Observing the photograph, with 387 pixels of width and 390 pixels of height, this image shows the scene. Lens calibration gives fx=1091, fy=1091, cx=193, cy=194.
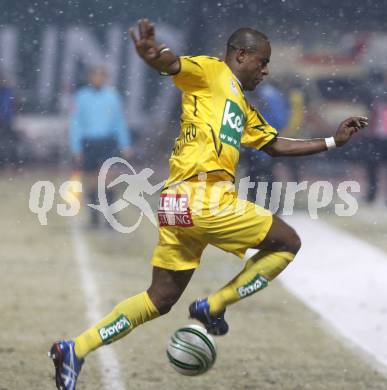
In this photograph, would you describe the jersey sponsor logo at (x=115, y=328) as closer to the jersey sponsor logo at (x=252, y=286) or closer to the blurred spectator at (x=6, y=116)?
the jersey sponsor logo at (x=252, y=286)

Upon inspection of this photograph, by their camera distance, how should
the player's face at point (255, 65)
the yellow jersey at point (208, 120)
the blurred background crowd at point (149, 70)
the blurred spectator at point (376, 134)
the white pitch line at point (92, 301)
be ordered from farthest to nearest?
the blurred background crowd at point (149, 70), the blurred spectator at point (376, 134), the white pitch line at point (92, 301), the player's face at point (255, 65), the yellow jersey at point (208, 120)

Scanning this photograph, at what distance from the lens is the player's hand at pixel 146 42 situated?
556 centimetres

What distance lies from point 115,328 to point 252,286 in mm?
845

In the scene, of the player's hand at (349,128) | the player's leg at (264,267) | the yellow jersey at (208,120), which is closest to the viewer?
the yellow jersey at (208,120)

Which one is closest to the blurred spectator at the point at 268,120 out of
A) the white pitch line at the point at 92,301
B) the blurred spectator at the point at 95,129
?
the blurred spectator at the point at 95,129

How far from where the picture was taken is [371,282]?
37.0 ft

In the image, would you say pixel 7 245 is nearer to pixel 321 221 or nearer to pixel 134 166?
pixel 321 221

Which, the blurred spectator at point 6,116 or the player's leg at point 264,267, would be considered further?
the blurred spectator at point 6,116

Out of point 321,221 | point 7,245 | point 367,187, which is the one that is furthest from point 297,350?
point 367,187

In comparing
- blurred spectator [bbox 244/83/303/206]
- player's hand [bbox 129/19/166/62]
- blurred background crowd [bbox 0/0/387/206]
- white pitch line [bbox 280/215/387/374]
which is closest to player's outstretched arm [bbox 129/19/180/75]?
player's hand [bbox 129/19/166/62]

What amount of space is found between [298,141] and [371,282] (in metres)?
4.85

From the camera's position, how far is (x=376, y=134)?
18969 mm

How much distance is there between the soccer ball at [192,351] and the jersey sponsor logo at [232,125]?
3.69 ft

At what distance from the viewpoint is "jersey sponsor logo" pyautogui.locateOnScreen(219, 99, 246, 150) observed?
622cm
